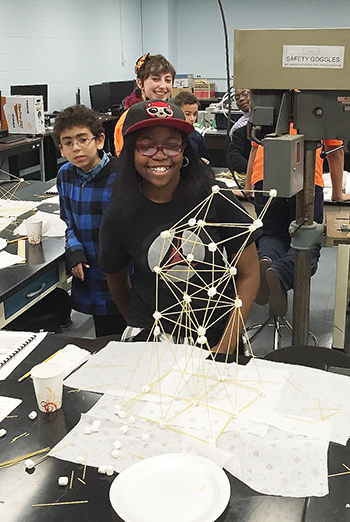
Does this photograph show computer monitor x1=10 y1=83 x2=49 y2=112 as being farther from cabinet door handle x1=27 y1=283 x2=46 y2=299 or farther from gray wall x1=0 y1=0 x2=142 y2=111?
cabinet door handle x1=27 y1=283 x2=46 y2=299

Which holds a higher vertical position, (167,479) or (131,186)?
(131,186)

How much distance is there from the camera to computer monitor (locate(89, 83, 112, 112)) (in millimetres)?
8047

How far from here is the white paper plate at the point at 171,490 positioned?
993mm

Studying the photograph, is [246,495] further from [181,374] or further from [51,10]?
[51,10]

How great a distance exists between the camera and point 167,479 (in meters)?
1.08

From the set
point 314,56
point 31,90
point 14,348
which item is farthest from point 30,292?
point 31,90

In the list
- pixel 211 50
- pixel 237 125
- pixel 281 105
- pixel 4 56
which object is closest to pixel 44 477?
pixel 281 105

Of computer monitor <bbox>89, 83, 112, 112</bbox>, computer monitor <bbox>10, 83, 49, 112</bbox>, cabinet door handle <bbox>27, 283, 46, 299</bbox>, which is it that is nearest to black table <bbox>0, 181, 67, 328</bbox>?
cabinet door handle <bbox>27, 283, 46, 299</bbox>

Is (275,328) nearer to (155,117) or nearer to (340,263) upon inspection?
(340,263)

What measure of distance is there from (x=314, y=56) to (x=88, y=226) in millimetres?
1357

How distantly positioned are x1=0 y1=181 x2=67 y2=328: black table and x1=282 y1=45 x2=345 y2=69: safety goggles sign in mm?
1323

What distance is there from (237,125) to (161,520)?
157 inches

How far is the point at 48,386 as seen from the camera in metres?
1.33

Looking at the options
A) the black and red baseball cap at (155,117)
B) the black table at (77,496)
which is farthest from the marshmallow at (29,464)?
the black and red baseball cap at (155,117)
